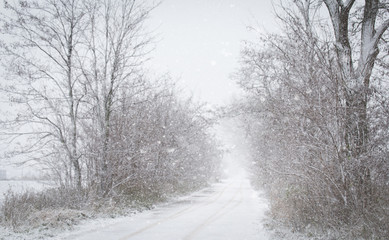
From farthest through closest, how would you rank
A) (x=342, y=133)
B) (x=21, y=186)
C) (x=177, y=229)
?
(x=21, y=186), (x=177, y=229), (x=342, y=133)

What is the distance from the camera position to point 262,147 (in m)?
18.5

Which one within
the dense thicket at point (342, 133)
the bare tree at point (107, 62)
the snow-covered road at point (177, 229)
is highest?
the bare tree at point (107, 62)

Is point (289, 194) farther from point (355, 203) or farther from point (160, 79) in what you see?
point (160, 79)

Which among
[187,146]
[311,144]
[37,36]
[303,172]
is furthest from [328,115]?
[187,146]

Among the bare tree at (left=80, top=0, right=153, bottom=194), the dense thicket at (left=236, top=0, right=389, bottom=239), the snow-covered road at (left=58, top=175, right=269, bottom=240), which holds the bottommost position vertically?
the snow-covered road at (left=58, top=175, right=269, bottom=240)

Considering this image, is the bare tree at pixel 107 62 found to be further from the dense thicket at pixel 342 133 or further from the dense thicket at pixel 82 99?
the dense thicket at pixel 342 133

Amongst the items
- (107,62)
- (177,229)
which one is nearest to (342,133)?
(177,229)

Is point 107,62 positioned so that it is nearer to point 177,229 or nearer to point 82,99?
point 82,99

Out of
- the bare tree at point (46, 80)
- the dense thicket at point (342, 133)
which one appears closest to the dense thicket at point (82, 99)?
the bare tree at point (46, 80)

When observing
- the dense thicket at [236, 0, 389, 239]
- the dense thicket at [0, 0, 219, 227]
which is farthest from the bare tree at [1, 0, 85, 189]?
the dense thicket at [236, 0, 389, 239]

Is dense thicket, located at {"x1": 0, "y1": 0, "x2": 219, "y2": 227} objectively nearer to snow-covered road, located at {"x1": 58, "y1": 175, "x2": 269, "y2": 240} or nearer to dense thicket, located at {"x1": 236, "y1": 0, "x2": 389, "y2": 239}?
snow-covered road, located at {"x1": 58, "y1": 175, "x2": 269, "y2": 240}

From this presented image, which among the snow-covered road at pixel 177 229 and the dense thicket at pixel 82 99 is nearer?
→ the snow-covered road at pixel 177 229

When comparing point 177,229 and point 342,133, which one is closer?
point 342,133

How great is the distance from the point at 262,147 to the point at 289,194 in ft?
27.7
